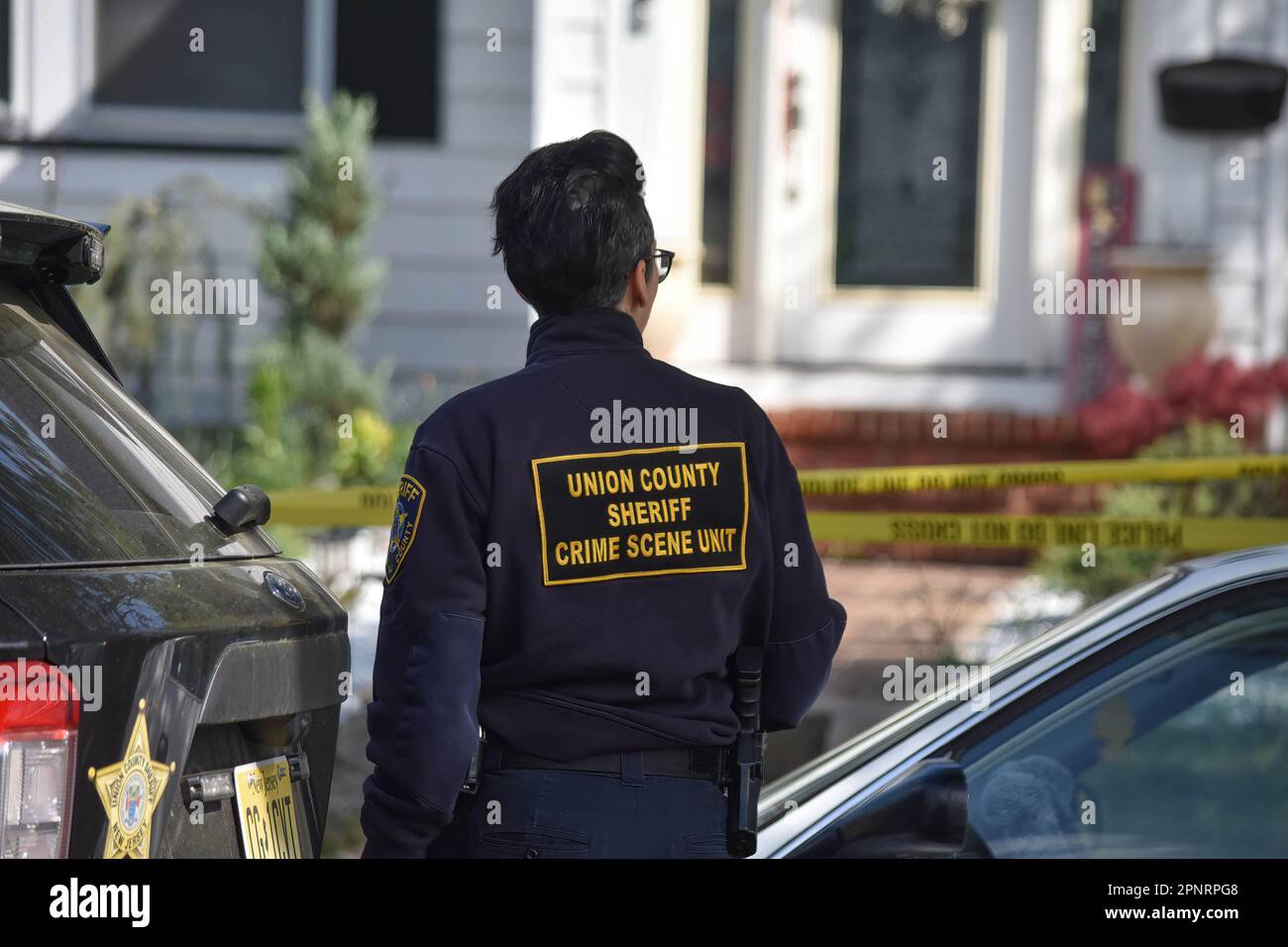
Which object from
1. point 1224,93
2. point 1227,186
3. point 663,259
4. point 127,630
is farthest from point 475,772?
point 1227,186

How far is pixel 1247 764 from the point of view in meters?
3.20

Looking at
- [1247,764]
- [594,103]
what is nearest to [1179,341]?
[594,103]

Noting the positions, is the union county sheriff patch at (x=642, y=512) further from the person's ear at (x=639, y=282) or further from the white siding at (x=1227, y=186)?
the white siding at (x=1227, y=186)

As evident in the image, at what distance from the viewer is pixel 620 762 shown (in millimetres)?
2359

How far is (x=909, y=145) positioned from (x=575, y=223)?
690 cm

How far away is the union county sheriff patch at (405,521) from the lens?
234 centimetres

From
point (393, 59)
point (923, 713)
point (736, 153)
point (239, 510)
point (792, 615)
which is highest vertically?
point (393, 59)

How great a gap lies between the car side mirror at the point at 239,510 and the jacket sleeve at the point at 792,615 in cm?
85

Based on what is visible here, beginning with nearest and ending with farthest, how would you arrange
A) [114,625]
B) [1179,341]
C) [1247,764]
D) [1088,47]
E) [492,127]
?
[114,625]
[1247,764]
[1179,341]
[1088,47]
[492,127]

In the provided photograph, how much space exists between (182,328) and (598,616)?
22.7 feet

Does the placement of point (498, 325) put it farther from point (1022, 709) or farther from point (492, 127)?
point (1022, 709)

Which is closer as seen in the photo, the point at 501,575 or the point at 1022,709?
the point at 501,575

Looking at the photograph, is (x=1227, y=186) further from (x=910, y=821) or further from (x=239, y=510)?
(x=239, y=510)

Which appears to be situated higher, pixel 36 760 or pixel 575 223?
pixel 575 223
